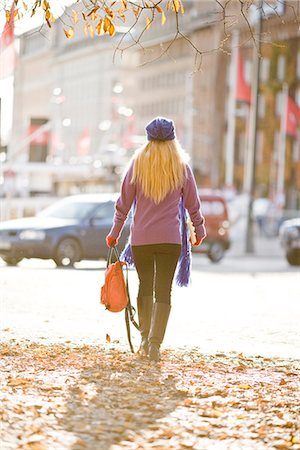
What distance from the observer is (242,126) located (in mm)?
116250

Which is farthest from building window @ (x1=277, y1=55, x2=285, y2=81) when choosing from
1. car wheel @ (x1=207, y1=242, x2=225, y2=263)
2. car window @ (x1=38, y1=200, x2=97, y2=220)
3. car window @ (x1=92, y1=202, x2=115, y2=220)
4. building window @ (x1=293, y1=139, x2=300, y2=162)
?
car window @ (x1=92, y1=202, x2=115, y2=220)

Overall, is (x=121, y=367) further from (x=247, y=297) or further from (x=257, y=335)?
(x=247, y=297)

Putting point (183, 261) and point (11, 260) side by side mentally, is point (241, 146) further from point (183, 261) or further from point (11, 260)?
point (183, 261)

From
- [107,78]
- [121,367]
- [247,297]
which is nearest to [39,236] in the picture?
[247,297]

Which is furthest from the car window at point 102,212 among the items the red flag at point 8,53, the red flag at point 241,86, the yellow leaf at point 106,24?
the red flag at point 241,86

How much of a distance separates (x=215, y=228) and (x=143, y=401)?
31.3 metres

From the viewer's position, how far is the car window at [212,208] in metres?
39.7

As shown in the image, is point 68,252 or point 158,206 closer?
point 158,206

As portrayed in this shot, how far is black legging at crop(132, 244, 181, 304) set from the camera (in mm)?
10344

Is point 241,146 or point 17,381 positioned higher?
point 241,146

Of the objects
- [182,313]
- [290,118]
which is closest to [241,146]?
[290,118]

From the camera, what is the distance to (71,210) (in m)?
30.4

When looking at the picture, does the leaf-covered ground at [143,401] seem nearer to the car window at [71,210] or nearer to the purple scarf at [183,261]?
the purple scarf at [183,261]

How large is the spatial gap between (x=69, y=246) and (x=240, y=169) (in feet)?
285
